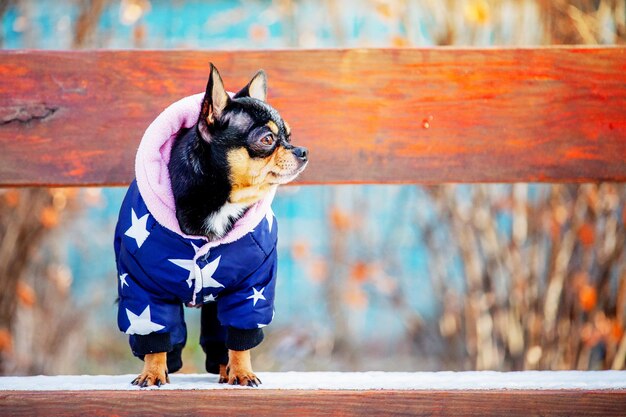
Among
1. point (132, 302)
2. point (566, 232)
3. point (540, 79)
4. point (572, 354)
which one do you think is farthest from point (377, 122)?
point (572, 354)

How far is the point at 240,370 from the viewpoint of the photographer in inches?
75.9

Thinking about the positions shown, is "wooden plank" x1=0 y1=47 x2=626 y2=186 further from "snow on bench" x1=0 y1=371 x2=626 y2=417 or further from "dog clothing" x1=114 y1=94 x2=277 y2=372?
"snow on bench" x1=0 y1=371 x2=626 y2=417

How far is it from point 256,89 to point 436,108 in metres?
0.49

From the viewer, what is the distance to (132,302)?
6.15 ft

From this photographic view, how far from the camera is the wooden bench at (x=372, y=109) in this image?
2.10 metres

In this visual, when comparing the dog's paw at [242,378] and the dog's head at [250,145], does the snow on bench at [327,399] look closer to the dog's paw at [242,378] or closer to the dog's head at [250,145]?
the dog's paw at [242,378]

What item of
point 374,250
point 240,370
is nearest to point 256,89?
point 240,370

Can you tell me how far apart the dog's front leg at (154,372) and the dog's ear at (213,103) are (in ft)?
1.84

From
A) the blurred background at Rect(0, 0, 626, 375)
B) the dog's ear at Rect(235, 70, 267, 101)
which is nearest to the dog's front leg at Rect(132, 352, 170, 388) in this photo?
the dog's ear at Rect(235, 70, 267, 101)

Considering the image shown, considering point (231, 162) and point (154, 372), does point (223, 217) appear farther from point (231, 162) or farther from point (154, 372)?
point (154, 372)

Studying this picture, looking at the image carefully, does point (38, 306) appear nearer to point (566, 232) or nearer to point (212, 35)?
point (212, 35)

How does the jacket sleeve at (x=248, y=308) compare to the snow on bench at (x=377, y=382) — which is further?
the jacket sleeve at (x=248, y=308)

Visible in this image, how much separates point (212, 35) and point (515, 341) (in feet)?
8.43

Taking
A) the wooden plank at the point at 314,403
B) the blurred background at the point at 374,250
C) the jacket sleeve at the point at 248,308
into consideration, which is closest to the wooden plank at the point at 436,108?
the jacket sleeve at the point at 248,308
